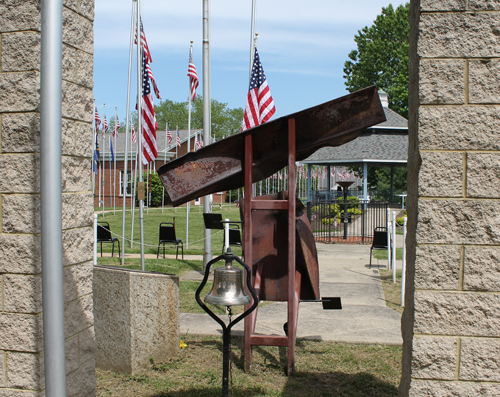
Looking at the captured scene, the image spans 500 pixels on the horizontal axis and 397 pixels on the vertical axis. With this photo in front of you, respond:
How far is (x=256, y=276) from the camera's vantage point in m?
5.23

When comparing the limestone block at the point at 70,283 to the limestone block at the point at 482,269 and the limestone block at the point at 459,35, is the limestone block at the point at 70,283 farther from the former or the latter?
the limestone block at the point at 459,35

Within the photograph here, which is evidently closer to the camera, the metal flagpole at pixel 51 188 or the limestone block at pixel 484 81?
the metal flagpole at pixel 51 188

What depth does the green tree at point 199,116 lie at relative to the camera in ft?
265

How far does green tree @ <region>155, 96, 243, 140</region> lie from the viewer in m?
80.8

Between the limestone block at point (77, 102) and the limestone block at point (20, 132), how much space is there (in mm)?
244

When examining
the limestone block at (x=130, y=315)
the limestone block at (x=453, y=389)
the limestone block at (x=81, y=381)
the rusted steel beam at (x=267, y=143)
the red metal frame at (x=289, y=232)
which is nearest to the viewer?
the limestone block at (x=453, y=389)

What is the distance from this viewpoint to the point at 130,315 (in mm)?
4918

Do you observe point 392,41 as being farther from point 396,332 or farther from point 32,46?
point 32,46

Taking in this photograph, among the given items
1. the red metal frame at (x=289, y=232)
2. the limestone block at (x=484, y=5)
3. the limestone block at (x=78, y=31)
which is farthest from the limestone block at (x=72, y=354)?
the limestone block at (x=484, y=5)

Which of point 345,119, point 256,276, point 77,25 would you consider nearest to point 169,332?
point 256,276

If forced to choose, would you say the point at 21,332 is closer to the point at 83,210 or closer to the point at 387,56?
the point at 83,210

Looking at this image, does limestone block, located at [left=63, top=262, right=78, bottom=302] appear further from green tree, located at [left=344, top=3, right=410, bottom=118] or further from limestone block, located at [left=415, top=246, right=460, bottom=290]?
green tree, located at [left=344, top=3, right=410, bottom=118]

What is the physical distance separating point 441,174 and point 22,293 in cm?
284

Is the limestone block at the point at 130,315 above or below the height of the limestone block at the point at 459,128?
below
